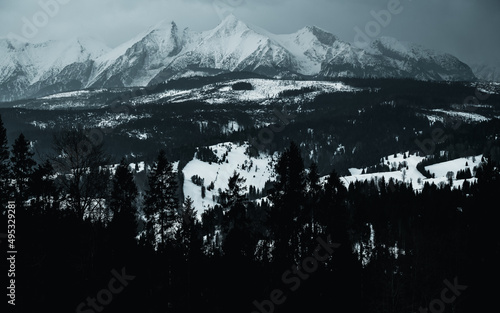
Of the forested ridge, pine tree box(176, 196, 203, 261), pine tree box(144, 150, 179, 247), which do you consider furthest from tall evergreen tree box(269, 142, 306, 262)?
pine tree box(144, 150, 179, 247)

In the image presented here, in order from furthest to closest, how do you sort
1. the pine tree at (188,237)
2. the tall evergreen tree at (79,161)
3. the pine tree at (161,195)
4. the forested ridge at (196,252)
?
1. the pine tree at (161,195)
2. the pine tree at (188,237)
3. the forested ridge at (196,252)
4. the tall evergreen tree at (79,161)

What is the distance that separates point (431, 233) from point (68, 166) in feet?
259

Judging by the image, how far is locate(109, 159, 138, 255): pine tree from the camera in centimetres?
3994

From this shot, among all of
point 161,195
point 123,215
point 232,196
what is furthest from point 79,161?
point 232,196

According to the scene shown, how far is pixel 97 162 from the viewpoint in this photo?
100ft

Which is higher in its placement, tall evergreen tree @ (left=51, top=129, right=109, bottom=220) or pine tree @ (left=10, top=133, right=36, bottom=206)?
pine tree @ (left=10, top=133, right=36, bottom=206)

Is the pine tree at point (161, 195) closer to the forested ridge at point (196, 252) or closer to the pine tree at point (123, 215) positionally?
the forested ridge at point (196, 252)

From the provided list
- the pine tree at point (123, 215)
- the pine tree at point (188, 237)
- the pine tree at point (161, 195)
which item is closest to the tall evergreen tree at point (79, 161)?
the pine tree at point (123, 215)

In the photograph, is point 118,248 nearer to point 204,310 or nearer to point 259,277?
point 204,310

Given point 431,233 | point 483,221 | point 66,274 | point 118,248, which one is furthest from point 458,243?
point 66,274

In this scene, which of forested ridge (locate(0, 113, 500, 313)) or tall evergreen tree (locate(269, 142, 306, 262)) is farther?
tall evergreen tree (locate(269, 142, 306, 262))

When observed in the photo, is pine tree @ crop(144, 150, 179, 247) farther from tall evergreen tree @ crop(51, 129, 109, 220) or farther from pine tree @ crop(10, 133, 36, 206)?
tall evergreen tree @ crop(51, 129, 109, 220)

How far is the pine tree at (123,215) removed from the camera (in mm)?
39944

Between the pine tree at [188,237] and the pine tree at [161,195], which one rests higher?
the pine tree at [161,195]
